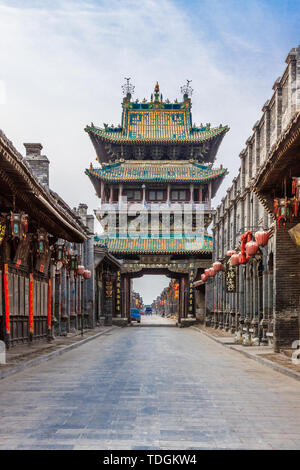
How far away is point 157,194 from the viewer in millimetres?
53562

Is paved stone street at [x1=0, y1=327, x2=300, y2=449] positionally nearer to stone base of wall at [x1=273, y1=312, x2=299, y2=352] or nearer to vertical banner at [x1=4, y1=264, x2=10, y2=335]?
stone base of wall at [x1=273, y1=312, x2=299, y2=352]

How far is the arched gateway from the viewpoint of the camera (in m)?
48.2

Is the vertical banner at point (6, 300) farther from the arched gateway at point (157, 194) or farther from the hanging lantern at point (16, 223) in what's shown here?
the arched gateway at point (157, 194)

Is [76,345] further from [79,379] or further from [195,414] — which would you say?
[195,414]

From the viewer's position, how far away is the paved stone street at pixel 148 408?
610 centimetres

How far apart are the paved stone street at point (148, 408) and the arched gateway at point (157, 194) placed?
1331 inches

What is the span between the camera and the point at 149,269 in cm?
4919

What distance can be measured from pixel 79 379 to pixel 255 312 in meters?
13.6

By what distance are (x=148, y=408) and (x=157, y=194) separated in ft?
151

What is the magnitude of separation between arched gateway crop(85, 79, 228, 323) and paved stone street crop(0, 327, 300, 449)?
3382cm

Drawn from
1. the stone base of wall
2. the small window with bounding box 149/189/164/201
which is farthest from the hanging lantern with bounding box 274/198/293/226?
the small window with bounding box 149/189/164/201

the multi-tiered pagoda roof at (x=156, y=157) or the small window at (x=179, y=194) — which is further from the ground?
the multi-tiered pagoda roof at (x=156, y=157)

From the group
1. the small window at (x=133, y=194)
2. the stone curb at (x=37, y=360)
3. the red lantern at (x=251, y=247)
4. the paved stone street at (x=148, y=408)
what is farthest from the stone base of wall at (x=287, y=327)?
the small window at (x=133, y=194)

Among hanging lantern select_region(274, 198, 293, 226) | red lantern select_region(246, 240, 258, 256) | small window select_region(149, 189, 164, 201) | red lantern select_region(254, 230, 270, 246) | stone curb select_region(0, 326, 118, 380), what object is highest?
small window select_region(149, 189, 164, 201)
